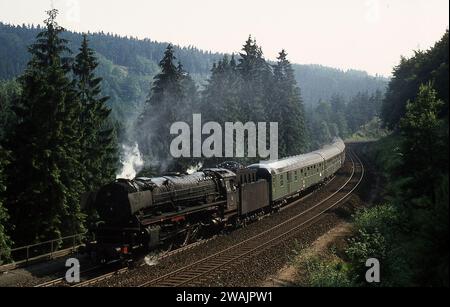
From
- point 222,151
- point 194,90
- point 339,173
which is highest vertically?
point 194,90

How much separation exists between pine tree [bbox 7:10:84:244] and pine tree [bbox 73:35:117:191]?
466 cm

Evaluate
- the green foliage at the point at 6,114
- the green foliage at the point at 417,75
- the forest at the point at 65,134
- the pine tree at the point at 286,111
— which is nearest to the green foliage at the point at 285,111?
the pine tree at the point at 286,111

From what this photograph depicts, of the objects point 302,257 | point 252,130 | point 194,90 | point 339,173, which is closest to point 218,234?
point 302,257

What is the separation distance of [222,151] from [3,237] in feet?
85.6

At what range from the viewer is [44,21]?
27.6 m

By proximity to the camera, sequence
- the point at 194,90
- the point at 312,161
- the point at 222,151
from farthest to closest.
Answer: the point at 194,90
the point at 222,151
the point at 312,161

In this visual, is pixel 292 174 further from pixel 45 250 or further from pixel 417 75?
pixel 417 75

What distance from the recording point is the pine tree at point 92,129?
29.6 meters

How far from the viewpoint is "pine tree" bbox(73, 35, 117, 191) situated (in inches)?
1166

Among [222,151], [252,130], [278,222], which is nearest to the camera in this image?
[278,222]

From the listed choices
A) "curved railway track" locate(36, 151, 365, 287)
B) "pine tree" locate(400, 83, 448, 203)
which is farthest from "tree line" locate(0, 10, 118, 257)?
"pine tree" locate(400, 83, 448, 203)

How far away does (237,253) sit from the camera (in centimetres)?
1911

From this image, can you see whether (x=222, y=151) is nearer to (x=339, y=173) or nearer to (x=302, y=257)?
(x=339, y=173)

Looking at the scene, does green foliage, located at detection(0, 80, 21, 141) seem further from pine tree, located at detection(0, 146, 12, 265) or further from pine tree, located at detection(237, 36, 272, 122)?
pine tree, located at detection(237, 36, 272, 122)
